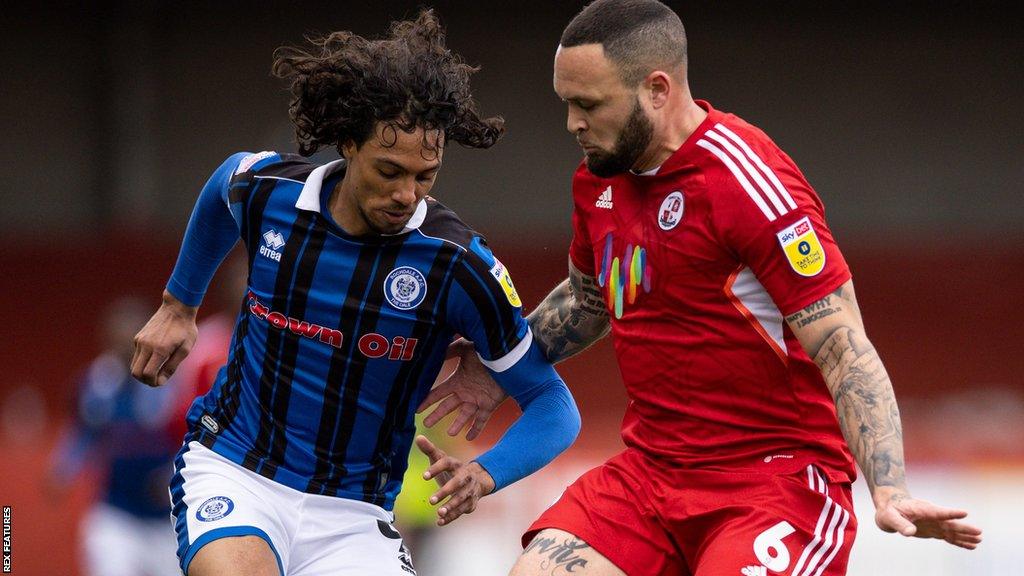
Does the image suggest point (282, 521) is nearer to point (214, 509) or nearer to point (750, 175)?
point (214, 509)

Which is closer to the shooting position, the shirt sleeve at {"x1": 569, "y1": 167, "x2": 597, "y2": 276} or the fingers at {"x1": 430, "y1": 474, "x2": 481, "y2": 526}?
the fingers at {"x1": 430, "y1": 474, "x2": 481, "y2": 526}

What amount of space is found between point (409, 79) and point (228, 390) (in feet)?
3.50

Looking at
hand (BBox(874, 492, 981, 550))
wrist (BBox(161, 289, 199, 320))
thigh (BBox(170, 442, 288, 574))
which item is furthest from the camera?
wrist (BBox(161, 289, 199, 320))

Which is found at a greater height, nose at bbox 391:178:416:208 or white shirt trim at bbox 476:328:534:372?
nose at bbox 391:178:416:208

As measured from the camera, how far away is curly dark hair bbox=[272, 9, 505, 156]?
4.09 metres

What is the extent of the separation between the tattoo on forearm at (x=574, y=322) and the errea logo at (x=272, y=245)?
34.1 inches

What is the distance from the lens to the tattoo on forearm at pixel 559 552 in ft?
12.9

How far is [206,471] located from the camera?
4133mm

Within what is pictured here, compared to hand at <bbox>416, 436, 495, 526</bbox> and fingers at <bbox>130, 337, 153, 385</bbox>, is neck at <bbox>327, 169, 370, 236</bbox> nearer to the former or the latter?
hand at <bbox>416, 436, 495, 526</bbox>

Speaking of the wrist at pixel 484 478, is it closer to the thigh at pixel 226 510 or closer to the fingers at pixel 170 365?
the thigh at pixel 226 510

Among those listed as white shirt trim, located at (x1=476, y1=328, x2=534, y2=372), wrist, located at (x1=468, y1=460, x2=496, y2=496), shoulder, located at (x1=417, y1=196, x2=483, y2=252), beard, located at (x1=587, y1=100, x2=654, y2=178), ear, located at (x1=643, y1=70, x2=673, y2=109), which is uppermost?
ear, located at (x1=643, y1=70, x2=673, y2=109)

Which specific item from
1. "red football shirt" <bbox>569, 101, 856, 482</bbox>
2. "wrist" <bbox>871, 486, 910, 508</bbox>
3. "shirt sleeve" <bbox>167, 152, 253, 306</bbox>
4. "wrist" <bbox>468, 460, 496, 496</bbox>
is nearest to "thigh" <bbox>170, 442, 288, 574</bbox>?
"wrist" <bbox>468, 460, 496, 496</bbox>

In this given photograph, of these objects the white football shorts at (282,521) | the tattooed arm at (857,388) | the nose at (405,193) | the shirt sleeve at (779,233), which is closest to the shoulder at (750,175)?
the shirt sleeve at (779,233)

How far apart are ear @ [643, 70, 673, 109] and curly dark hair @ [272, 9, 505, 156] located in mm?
561
